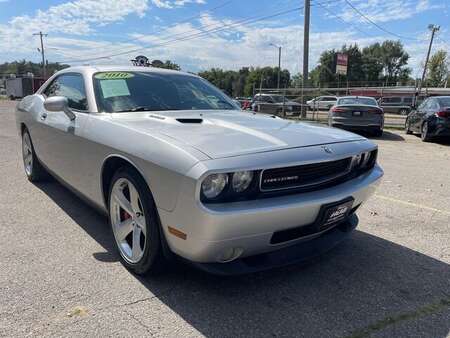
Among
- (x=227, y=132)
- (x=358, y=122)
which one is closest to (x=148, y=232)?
(x=227, y=132)

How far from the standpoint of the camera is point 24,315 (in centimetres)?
250

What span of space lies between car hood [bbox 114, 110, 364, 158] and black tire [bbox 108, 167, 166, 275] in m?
0.33

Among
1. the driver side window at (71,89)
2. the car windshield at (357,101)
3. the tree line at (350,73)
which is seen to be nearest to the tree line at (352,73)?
the tree line at (350,73)

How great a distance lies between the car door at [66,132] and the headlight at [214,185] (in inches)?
65.3

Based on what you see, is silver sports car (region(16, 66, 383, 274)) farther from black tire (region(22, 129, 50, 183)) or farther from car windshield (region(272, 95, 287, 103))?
car windshield (region(272, 95, 287, 103))

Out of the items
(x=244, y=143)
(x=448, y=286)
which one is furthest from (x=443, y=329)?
(x=244, y=143)

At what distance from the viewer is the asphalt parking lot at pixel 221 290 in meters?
2.42

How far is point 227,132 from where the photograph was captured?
2.86 meters

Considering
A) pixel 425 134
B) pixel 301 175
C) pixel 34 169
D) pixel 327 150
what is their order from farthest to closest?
pixel 425 134, pixel 34 169, pixel 327 150, pixel 301 175

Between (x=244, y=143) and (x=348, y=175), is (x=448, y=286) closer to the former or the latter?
(x=348, y=175)

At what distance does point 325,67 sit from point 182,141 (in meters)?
82.8

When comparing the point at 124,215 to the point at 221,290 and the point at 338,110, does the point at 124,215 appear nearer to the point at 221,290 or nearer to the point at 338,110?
the point at 221,290

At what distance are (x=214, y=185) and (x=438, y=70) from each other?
74535 millimetres

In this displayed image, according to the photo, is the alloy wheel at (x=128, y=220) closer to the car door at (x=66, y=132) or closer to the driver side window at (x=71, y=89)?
the car door at (x=66, y=132)
